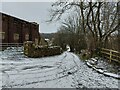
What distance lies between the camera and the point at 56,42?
61531 millimetres

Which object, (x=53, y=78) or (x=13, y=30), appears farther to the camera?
(x=13, y=30)

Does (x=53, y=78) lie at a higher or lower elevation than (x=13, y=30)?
lower

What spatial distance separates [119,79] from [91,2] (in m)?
13.0

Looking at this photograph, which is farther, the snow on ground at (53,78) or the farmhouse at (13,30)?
the farmhouse at (13,30)

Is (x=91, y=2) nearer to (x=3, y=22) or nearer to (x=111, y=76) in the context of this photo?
(x=111, y=76)

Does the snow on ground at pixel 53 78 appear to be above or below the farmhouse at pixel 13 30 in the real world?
below

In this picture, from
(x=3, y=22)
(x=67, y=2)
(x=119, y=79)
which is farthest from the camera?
(x=3, y=22)

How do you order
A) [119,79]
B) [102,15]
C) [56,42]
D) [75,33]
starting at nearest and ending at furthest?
1. [119,79]
2. [102,15]
3. [75,33]
4. [56,42]

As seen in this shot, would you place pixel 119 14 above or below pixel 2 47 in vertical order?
above

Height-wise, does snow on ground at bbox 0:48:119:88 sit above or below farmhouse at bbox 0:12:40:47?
below

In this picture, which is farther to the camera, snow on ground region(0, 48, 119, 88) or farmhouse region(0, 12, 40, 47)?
farmhouse region(0, 12, 40, 47)

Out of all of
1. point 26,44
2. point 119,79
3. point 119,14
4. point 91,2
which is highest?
point 91,2

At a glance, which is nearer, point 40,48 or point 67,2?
point 67,2

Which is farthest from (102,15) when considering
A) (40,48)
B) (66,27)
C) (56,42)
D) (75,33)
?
(56,42)
